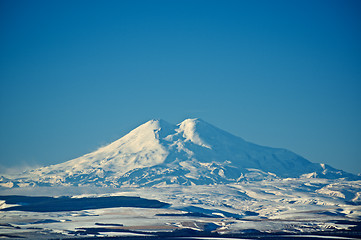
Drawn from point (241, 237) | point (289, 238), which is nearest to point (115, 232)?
point (241, 237)

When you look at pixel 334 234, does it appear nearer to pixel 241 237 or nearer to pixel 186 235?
→ pixel 241 237

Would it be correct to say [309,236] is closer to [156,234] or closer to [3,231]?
[156,234]

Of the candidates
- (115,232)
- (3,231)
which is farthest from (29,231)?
(115,232)

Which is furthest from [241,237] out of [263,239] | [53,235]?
[53,235]

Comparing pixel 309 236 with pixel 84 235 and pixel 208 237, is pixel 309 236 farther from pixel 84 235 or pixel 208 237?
pixel 84 235

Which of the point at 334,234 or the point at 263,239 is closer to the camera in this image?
the point at 263,239

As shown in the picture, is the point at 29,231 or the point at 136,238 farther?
the point at 29,231

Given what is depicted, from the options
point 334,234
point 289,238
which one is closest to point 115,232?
point 289,238
